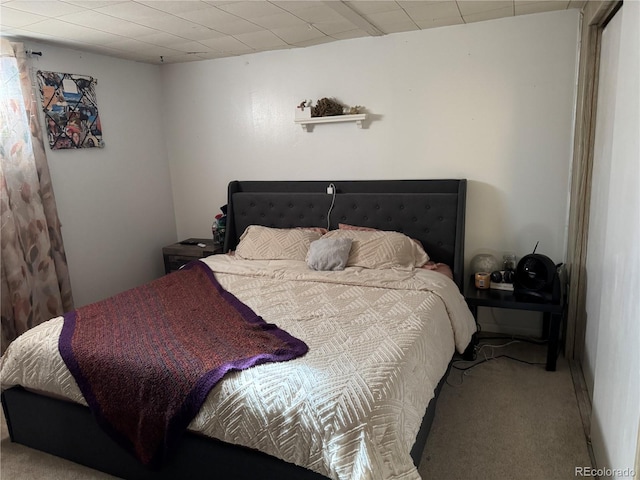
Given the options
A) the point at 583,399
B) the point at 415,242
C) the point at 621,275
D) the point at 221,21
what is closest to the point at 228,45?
the point at 221,21

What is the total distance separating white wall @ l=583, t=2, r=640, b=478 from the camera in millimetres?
1444

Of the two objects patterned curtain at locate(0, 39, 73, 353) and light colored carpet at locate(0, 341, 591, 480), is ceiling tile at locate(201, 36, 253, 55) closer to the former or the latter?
patterned curtain at locate(0, 39, 73, 353)

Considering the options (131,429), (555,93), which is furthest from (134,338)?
(555,93)

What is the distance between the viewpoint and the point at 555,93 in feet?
9.53

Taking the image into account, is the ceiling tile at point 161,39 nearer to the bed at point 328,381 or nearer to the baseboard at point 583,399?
the bed at point 328,381

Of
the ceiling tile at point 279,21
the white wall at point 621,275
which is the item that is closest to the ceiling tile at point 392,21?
the ceiling tile at point 279,21

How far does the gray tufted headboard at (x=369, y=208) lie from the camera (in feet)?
10.4

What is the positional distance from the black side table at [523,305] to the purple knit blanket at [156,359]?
1.48 metres

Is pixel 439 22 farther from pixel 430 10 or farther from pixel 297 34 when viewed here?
pixel 297 34

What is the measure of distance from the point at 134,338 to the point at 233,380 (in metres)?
0.68

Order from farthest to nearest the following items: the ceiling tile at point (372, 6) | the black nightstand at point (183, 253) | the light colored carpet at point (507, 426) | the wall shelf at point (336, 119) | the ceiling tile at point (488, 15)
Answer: the black nightstand at point (183, 253)
the wall shelf at point (336, 119)
the ceiling tile at point (488, 15)
the ceiling tile at point (372, 6)
the light colored carpet at point (507, 426)

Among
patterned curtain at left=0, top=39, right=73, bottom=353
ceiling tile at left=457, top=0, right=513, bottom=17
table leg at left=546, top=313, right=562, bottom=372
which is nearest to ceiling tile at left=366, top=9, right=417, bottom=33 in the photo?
ceiling tile at left=457, top=0, right=513, bottom=17

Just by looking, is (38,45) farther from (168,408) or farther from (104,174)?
(168,408)

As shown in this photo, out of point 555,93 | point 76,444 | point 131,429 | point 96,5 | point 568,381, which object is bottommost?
point 568,381
